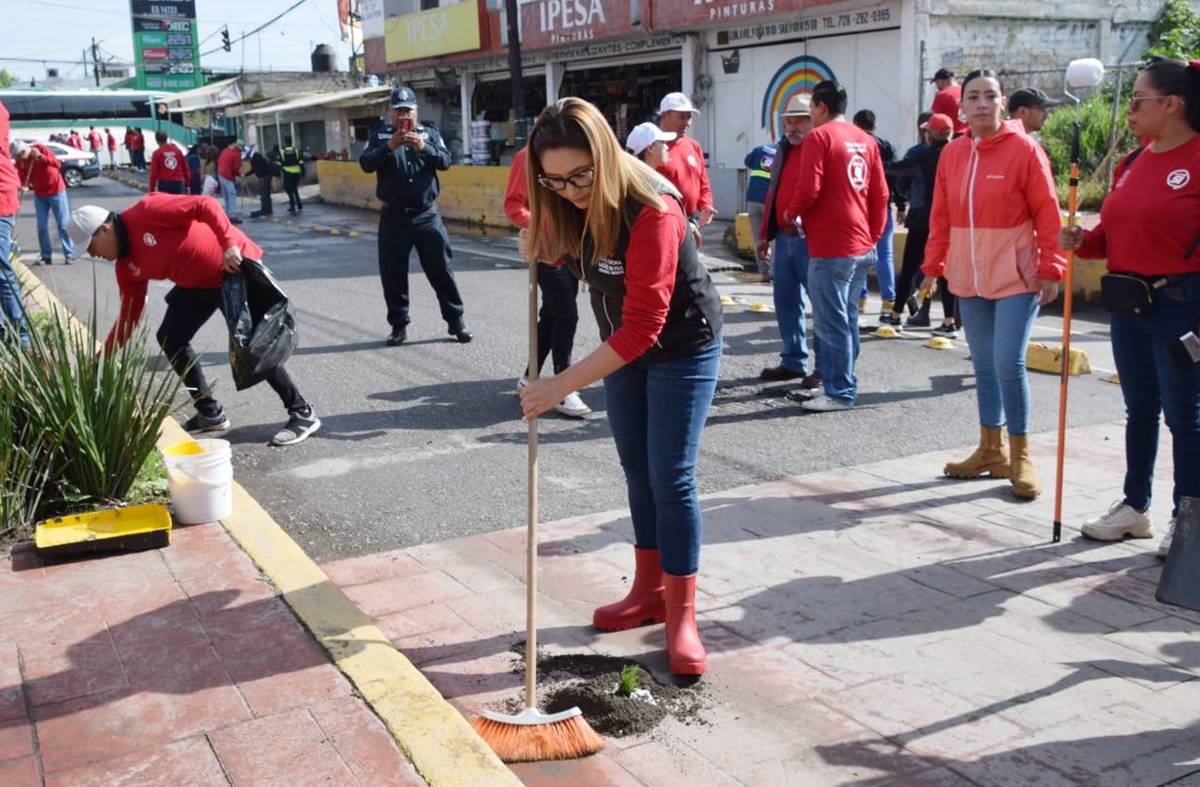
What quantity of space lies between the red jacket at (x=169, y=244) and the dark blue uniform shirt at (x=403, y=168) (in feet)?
8.85

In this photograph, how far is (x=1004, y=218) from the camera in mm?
5469

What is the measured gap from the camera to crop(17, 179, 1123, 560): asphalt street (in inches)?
Result: 222

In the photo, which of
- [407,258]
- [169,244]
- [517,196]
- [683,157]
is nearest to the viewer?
[169,244]

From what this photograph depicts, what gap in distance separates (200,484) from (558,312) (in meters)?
2.82

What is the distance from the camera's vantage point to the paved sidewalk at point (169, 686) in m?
3.16

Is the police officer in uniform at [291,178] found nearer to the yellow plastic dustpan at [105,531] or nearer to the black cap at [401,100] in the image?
the black cap at [401,100]

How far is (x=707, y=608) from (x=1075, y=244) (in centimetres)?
221

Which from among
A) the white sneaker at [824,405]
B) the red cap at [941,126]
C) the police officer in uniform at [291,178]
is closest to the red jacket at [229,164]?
the police officer in uniform at [291,178]

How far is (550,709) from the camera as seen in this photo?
3.56 metres

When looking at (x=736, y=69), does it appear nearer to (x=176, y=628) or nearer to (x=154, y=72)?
(x=176, y=628)

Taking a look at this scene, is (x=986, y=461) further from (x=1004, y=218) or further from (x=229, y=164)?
(x=229, y=164)

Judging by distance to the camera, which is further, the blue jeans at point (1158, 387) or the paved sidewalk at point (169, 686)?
the blue jeans at point (1158, 387)

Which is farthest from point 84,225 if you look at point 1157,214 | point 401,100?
point 1157,214

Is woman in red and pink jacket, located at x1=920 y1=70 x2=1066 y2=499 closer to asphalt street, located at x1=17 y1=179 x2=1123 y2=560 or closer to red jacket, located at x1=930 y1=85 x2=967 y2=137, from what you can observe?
asphalt street, located at x1=17 y1=179 x2=1123 y2=560
